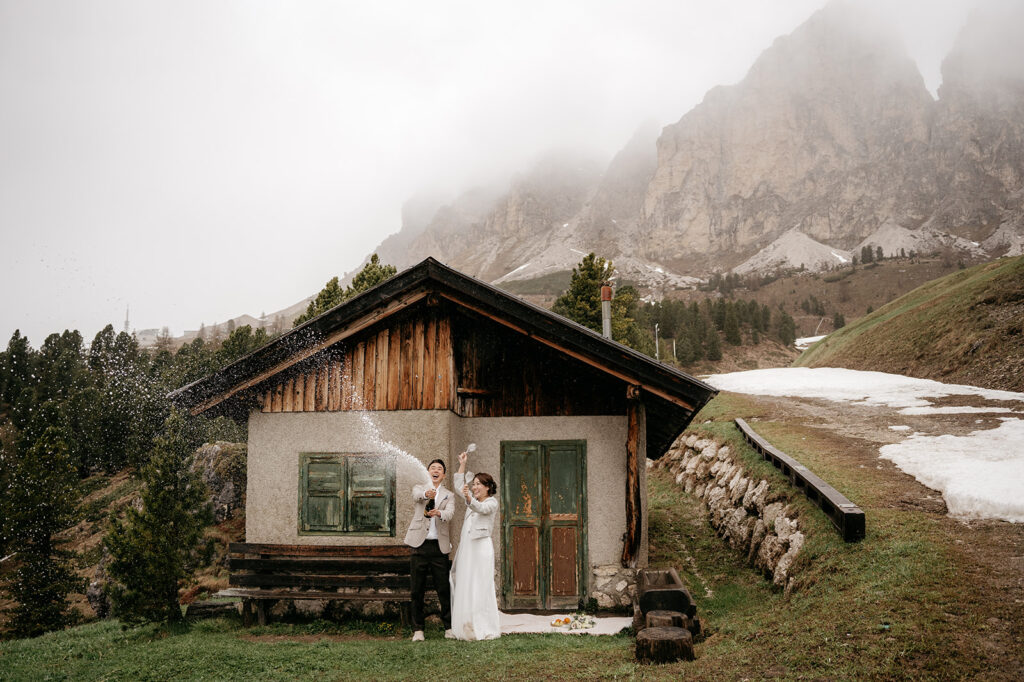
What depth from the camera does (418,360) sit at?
9.46 metres

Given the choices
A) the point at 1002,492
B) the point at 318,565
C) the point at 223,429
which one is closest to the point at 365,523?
the point at 318,565

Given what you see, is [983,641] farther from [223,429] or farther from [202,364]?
[202,364]

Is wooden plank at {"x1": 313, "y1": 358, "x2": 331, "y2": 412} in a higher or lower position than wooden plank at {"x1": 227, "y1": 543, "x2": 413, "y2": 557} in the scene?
higher

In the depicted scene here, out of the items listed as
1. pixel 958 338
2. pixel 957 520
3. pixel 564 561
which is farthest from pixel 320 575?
pixel 958 338

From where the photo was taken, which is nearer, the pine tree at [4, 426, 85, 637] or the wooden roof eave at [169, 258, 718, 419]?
the wooden roof eave at [169, 258, 718, 419]

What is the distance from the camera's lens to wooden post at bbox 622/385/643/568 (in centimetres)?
922

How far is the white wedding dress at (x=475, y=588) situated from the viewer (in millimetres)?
7863

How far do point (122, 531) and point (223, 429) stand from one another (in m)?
38.1

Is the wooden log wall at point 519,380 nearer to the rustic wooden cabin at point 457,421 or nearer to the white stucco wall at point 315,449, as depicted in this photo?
the rustic wooden cabin at point 457,421

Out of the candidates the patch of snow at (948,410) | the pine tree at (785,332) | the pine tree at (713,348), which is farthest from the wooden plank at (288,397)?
the pine tree at (785,332)

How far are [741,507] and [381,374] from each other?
934cm

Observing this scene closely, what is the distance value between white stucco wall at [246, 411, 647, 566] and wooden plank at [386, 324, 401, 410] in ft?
0.75

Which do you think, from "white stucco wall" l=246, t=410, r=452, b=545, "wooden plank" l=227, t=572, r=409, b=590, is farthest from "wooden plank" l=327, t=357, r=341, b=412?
"wooden plank" l=227, t=572, r=409, b=590

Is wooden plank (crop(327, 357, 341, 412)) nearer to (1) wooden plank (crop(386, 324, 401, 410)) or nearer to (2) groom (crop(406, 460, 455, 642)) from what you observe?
(1) wooden plank (crop(386, 324, 401, 410))
